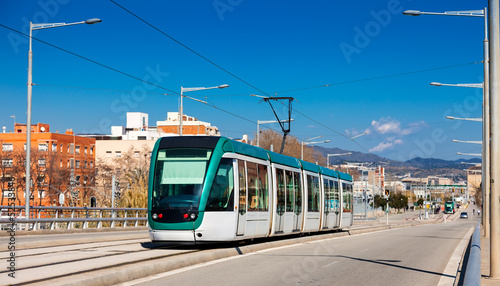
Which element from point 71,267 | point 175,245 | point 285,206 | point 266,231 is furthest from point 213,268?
point 285,206

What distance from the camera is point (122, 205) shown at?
1507 inches

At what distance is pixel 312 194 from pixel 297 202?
242 centimetres

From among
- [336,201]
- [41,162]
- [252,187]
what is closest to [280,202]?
[252,187]

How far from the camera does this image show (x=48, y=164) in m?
82.8

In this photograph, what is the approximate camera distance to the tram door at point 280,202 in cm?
Answer: 2180

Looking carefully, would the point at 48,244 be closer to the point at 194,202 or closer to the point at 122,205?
the point at 194,202

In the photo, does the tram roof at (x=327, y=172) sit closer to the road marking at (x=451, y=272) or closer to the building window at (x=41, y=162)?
the road marking at (x=451, y=272)

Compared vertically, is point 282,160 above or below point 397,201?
above

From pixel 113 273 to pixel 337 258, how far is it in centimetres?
775

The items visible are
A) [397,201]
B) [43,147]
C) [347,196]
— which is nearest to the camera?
[347,196]

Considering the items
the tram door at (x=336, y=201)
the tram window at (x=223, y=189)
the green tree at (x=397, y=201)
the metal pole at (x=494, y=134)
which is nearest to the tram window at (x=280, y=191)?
the tram window at (x=223, y=189)

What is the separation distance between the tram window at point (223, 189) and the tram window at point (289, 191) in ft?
17.8

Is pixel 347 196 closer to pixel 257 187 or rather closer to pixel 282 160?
pixel 282 160

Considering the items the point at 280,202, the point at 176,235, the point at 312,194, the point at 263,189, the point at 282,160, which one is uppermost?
the point at 282,160
